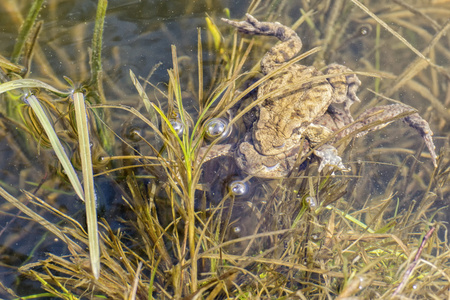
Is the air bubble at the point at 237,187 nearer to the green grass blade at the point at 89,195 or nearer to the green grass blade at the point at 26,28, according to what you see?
the green grass blade at the point at 89,195

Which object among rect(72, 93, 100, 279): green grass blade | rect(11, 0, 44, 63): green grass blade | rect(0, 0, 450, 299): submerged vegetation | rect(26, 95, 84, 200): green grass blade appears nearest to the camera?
rect(72, 93, 100, 279): green grass blade

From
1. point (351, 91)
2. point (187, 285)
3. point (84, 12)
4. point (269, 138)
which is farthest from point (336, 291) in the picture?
point (84, 12)

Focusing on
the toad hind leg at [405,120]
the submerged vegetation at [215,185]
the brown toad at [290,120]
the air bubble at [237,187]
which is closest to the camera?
the submerged vegetation at [215,185]

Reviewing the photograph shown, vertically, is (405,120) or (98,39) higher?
(98,39)

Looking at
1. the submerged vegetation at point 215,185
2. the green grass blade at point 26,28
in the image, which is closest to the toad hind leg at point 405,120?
the submerged vegetation at point 215,185

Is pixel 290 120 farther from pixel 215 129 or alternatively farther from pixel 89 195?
pixel 89 195

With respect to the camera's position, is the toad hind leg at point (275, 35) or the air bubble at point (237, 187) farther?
the toad hind leg at point (275, 35)

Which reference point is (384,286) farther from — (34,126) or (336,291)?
(34,126)

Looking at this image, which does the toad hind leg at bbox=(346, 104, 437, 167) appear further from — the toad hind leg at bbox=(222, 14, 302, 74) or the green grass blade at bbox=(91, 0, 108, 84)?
the green grass blade at bbox=(91, 0, 108, 84)

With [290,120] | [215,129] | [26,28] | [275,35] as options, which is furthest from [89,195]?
[275,35]

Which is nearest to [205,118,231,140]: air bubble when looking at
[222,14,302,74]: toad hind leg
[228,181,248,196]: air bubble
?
[228,181,248,196]: air bubble
